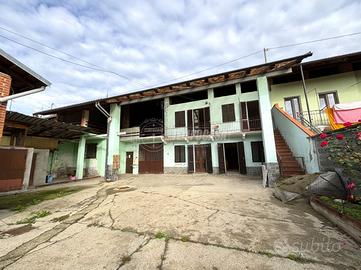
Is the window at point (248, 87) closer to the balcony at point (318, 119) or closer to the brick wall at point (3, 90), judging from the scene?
the balcony at point (318, 119)

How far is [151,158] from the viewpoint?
47.6ft

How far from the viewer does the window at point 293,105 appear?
37.9ft

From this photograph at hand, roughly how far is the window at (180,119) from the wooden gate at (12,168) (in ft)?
33.1

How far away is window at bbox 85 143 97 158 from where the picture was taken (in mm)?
15453

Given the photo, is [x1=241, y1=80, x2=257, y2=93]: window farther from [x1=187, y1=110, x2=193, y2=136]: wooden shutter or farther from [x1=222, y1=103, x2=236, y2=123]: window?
[x1=187, y1=110, x2=193, y2=136]: wooden shutter

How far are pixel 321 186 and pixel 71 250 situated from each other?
6218 mm

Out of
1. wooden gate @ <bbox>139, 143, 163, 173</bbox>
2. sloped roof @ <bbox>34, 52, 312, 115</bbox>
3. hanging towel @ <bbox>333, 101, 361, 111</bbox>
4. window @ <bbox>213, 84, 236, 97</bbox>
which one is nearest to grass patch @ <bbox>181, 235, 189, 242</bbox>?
sloped roof @ <bbox>34, 52, 312, 115</bbox>

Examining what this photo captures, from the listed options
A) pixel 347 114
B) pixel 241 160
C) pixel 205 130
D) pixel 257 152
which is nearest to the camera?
pixel 347 114

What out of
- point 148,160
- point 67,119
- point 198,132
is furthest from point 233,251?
point 67,119

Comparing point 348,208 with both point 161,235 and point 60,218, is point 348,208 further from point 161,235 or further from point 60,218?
point 60,218

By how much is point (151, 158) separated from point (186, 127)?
A: 4308 mm

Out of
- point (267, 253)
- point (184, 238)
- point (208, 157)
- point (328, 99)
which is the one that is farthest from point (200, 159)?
point (267, 253)

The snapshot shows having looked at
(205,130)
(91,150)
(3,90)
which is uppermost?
(205,130)

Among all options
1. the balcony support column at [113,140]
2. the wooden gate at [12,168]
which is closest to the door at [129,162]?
the balcony support column at [113,140]
